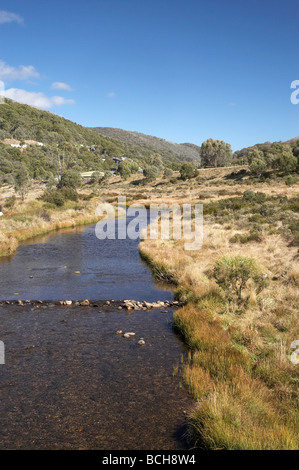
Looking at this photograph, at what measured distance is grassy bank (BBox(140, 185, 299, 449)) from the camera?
6.91m

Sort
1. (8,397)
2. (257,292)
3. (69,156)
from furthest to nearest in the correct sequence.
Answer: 1. (69,156)
2. (257,292)
3. (8,397)

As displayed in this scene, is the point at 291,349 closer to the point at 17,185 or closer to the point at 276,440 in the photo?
the point at 276,440

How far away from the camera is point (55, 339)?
40.3ft

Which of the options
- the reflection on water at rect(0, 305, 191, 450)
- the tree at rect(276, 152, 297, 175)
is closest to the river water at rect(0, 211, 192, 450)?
the reflection on water at rect(0, 305, 191, 450)

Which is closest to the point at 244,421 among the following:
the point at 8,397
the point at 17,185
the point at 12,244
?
the point at 8,397

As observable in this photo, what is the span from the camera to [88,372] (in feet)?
32.9

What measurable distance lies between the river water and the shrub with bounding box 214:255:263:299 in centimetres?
300

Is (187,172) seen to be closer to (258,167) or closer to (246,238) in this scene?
(258,167)

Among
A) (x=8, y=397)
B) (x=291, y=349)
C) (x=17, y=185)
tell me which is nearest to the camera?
(x=8, y=397)

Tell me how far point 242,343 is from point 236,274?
4550 millimetres

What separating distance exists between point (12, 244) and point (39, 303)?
14.2 m

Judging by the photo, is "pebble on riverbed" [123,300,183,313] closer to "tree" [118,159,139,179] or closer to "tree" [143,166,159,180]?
"tree" [143,166,159,180]

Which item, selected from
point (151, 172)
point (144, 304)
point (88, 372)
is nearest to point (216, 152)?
point (151, 172)

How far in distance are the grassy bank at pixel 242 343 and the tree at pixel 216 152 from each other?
11718cm
